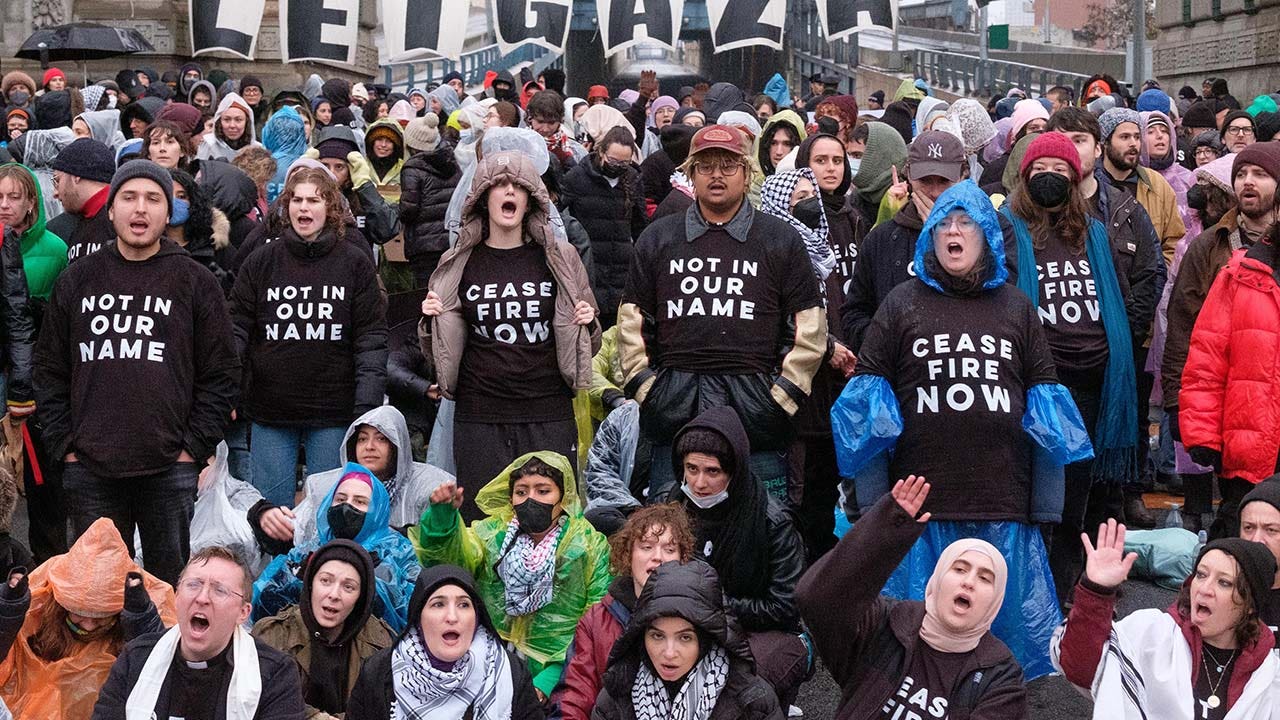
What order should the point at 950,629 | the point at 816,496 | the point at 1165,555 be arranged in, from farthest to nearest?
the point at 816,496
the point at 1165,555
the point at 950,629

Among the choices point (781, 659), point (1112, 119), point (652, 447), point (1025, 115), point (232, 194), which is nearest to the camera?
point (781, 659)

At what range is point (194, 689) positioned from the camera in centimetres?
488

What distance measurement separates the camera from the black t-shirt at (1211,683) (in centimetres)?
455

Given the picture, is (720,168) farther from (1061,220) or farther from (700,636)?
(700,636)

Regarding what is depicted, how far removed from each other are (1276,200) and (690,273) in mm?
2199

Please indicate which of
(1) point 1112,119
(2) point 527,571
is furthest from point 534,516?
(1) point 1112,119

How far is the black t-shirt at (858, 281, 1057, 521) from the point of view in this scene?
565 cm

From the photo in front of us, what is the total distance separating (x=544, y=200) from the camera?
22.4ft

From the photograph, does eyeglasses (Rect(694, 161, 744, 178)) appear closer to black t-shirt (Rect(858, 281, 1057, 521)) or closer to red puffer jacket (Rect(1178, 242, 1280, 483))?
black t-shirt (Rect(858, 281, 1057, 521))

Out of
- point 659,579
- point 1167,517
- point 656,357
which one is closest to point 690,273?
point 656,357

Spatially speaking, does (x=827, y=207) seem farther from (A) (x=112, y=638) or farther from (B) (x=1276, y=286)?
(A) (x=112, y=638)

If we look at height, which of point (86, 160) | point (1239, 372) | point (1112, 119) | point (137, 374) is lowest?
point (137, 374)

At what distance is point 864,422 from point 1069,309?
138cm

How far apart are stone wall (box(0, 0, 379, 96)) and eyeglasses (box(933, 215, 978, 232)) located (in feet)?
60.4
